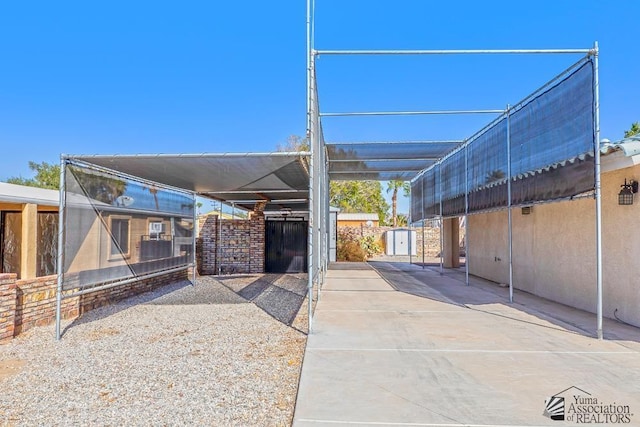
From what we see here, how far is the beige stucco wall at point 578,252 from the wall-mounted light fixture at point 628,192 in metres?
0.08

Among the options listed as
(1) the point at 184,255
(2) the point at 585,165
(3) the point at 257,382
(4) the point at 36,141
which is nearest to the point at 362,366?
(3) the point at 257,382

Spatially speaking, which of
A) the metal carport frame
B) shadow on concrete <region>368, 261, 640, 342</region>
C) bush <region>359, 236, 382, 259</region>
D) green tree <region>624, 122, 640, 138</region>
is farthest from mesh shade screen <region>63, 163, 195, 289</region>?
green tree <region>624, 122, 640, 138</region>

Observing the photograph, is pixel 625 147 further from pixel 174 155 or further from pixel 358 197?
pixel 358 197

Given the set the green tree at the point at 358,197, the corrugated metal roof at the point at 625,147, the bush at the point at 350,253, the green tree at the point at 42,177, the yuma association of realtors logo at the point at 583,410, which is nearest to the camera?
the yuma association of realtors logo at the point at 583,410

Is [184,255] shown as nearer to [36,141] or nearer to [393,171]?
[393,171]

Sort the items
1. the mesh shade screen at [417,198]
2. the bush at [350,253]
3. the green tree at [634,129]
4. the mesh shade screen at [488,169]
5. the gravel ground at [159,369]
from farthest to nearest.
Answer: the bush at [350,253] < the green tree at [634,129] < the mesh shade screen at [417,198] < the mesh shade screen at [488,169] < the gravel ground at [159,369]

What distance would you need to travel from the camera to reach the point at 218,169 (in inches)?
240

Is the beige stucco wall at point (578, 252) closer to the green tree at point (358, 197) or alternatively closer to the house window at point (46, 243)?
the house window at point (46, 243)

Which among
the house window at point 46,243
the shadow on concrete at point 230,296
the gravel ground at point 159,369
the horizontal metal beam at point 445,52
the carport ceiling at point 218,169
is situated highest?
the horizontal metal beam at point 445,52

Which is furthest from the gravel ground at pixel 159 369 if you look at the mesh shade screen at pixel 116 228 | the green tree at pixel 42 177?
the green tree at pixel 42 177

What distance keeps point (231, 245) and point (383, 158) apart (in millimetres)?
5505

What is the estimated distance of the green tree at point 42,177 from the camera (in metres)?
25.6

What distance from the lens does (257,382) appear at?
337 centimetres

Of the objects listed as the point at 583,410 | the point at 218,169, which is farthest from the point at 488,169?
the point at 583,410
